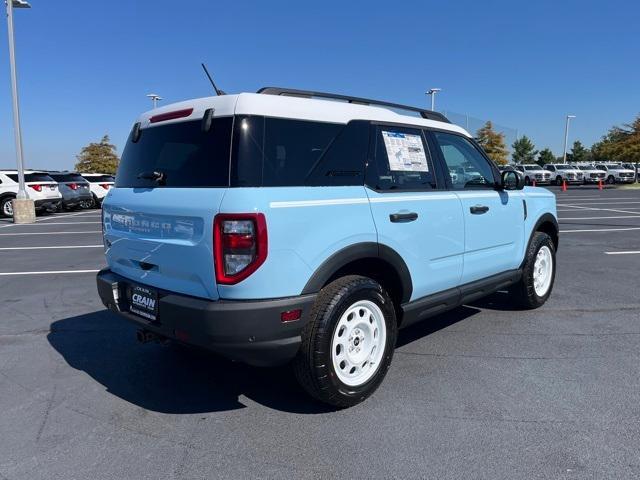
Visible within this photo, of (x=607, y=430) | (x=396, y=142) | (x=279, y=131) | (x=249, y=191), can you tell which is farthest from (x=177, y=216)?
(x=607, y=430)

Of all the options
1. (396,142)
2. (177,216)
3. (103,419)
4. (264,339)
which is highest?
(396,142)

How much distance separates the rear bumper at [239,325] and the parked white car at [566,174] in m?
38.1

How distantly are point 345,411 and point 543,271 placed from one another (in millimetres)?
3319

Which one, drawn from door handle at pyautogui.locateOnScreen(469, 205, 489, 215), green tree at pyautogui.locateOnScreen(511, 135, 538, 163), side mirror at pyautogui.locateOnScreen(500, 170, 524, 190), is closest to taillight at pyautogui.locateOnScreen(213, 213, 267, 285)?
door handle at pyautogui.locateOnScreen(469, 205, 489, 215)

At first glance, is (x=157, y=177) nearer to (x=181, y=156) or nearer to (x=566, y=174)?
(x=181, y=156)

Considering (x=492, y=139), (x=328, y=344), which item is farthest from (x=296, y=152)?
(x=492, y=139)

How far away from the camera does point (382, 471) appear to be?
2572 mm

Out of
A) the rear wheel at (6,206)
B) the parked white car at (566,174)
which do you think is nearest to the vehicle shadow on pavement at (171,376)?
the rear wheel at (6,206)

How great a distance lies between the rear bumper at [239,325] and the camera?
2.72 meters

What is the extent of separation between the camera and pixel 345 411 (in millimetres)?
3225

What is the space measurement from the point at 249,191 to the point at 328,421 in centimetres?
150

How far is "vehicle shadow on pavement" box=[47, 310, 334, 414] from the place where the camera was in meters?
3.38

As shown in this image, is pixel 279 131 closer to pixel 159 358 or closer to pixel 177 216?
pixel 177 216

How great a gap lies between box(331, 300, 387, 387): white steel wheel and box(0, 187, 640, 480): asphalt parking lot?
0.22 metres
